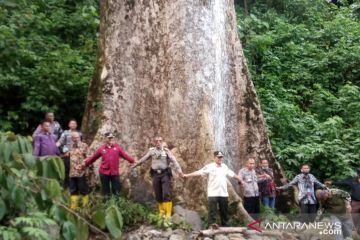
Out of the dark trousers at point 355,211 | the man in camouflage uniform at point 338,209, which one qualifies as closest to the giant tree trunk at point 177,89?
the dark trousers at point 355,211

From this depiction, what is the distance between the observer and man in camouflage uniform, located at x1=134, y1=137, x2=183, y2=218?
36.8 ft

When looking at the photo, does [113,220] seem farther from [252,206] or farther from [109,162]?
[252,206]

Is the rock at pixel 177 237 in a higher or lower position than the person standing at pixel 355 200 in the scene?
lower

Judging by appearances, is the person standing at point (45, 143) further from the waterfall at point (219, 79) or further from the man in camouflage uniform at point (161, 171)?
the waterfall at point (219, 79)

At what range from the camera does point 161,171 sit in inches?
444

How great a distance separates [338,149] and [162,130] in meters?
4.43

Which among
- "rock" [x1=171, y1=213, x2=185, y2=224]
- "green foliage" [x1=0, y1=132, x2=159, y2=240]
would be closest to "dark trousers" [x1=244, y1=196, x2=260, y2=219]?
"rock" [x1=171, y1=213, x2=185, y2=224]

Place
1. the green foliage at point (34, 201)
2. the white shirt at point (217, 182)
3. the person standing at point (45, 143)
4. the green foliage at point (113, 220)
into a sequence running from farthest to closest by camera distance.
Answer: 1. the person standing at point (45, 143)
2. the white shirt at point (217, 182)
3. the green foliage at point (113, 220)
4. the green foliage at point (34, 201)

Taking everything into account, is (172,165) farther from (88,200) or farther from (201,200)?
(88,200)

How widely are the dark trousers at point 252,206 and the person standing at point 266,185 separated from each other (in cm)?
36

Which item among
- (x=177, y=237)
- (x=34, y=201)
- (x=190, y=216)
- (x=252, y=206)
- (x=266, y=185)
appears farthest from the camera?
(x=266, y=185)

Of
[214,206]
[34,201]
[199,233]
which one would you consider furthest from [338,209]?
[34,201]

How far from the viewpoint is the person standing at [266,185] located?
12203 millimetres

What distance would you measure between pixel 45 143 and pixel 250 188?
3630 millimetres
